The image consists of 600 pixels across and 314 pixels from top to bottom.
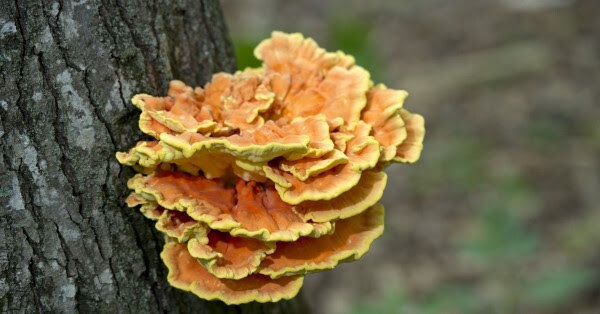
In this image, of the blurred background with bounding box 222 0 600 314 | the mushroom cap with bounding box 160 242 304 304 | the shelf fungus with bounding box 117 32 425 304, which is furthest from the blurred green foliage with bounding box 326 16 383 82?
the mushroom cap with bounding box 160 242 304 304

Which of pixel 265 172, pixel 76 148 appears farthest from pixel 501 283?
pixel 76 148

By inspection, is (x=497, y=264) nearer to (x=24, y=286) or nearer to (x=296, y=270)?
(x=296, y=270)

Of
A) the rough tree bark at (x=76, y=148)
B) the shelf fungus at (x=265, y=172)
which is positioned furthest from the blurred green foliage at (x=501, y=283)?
the rough tree bark at (x=76, y=148)

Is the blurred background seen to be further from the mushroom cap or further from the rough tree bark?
the rough tree bark

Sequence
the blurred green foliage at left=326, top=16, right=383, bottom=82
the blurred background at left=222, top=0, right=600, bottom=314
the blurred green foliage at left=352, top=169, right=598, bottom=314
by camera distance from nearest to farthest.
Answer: the blurred green foliage at left=352, top=169, right=598, bottom=314
the blurred background at left=222, top=0, right=600, bottom=314
the blurred green foliage at left=326, top=16, right=383, bottom=82

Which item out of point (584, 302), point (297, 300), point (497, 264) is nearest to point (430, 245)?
point (497, 264)

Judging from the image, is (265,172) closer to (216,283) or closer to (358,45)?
(216,283)
